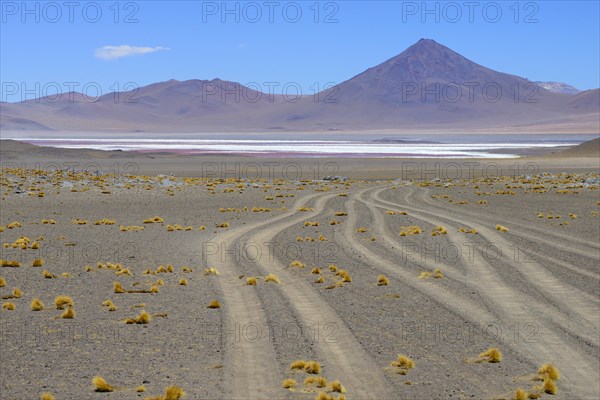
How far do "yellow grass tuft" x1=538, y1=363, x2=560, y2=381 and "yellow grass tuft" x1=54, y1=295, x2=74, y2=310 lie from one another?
6.32 metres

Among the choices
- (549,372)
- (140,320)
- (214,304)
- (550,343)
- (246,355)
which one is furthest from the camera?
(214,304)

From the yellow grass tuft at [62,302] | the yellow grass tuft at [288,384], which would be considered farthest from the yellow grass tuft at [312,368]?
the yellow grass tuft at [62,302]

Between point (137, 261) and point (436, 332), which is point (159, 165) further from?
point (436, 332)

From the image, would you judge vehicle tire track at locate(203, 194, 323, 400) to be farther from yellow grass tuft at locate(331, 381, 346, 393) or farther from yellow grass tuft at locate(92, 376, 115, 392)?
yellow grass tuft at locate(92, 376, 115, 392)

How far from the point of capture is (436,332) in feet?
32.1

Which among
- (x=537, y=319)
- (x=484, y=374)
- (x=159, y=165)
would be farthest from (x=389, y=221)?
(x=159, y=165)

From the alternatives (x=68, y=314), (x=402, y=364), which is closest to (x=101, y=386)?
(x=402, y=364)

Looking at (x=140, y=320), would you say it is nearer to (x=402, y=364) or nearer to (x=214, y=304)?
(x=214, y=304)

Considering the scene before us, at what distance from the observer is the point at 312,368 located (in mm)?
8055

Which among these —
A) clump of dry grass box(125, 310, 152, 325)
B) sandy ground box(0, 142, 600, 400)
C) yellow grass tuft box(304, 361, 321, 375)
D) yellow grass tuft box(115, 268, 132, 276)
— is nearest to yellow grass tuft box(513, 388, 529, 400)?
sandy ground box(0, 142, 600, 400)

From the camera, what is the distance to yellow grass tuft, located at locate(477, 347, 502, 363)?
8656 millimetres

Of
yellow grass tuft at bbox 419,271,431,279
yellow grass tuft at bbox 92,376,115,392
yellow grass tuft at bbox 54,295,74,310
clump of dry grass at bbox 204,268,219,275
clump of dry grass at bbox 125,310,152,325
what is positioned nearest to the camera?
yellow grass tuft at bbox 92,376,115,392

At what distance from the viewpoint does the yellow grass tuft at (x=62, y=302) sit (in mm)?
11077

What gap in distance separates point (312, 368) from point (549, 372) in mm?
2409
